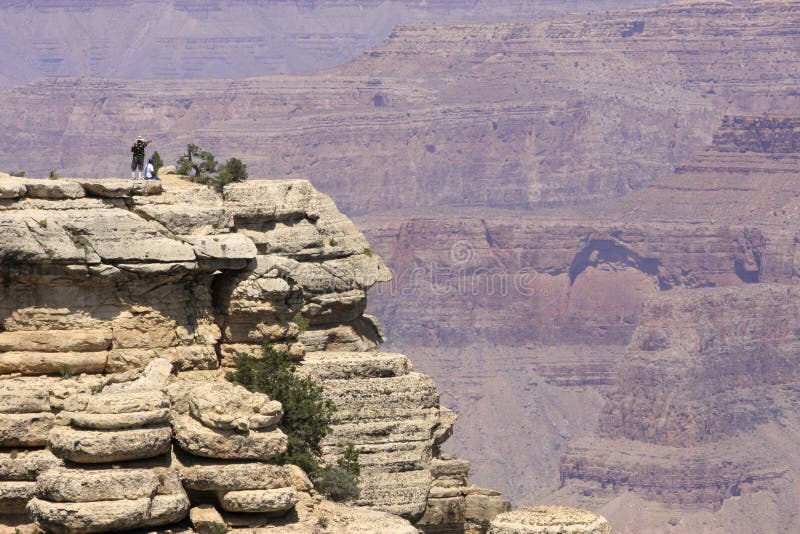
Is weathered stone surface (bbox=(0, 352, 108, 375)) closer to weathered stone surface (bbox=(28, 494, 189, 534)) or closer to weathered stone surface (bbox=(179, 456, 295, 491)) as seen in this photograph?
weathered stone surface (bbox=(179, 456, 295, 491))

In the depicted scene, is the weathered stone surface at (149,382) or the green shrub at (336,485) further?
the green shrub at (336,485)

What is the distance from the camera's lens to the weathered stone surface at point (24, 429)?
36875 mm

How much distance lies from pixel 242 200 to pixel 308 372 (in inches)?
209

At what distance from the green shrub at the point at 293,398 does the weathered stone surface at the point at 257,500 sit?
3785mm

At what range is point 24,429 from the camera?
37031 mm

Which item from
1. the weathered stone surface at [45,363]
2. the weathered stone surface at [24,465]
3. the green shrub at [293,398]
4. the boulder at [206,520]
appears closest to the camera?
the boulder at [206,520]

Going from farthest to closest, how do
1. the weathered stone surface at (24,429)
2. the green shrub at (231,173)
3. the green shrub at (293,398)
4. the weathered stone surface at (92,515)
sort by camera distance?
the green shrub at (231,173), the green shrub at (293,398), the weathered stone surface at (24,429), the weathered stone surface at (92,515)

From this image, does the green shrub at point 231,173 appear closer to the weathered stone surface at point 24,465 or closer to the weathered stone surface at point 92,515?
the weathered stone surface at point 24,465

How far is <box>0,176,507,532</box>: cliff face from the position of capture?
34.8 meters

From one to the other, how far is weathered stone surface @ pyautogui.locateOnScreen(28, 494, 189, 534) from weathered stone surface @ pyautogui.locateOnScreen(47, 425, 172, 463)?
0.76 meters

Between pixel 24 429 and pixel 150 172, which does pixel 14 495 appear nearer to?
pixel 24 429

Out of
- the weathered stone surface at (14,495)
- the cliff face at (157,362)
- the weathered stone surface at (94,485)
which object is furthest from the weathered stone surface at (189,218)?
the weathered stone surface at (94,485)

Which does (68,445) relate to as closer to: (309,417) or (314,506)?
(314,506)

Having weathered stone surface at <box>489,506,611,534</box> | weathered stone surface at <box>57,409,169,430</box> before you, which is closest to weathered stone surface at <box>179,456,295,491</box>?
weathered stone surface at <box>57,409,169,430</box>
